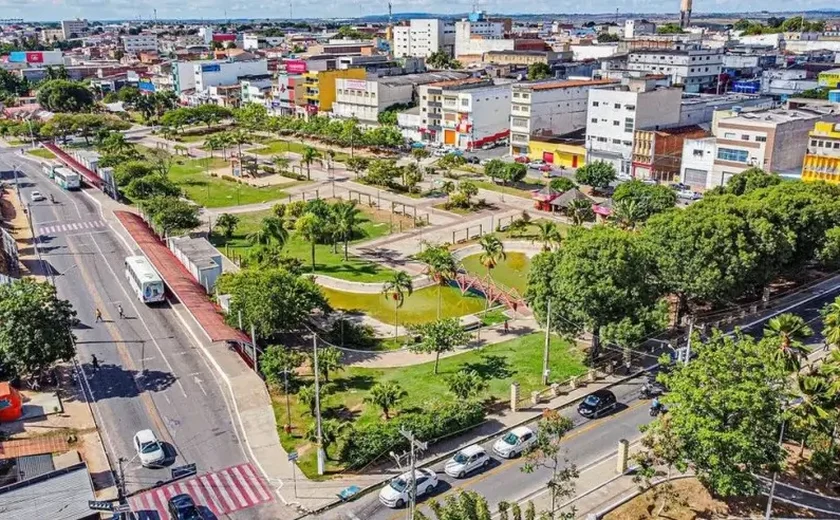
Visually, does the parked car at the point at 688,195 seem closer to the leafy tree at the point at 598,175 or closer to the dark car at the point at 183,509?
the leafy tree at the point at 598,175

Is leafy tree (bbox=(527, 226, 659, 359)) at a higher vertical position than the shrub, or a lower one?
higher

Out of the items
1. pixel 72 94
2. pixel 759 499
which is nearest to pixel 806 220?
pixel 759 499

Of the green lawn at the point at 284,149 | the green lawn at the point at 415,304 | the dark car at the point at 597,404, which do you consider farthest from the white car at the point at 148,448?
the green lawn at the point at 284,149

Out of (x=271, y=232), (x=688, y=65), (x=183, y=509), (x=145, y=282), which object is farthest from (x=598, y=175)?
(x=688, y=65)

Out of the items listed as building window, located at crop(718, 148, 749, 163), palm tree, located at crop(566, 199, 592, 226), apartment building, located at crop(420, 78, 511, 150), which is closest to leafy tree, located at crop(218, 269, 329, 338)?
palm tree, located at crop(566, 199, 592, 226)

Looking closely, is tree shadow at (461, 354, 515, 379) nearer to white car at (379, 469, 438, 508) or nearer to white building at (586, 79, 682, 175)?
white car at (379, 469, 438, 508)

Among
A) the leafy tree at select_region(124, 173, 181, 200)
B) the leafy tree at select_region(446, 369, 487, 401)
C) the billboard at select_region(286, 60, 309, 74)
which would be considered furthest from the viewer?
the billboard at select_region(286, 60, 309, 74)

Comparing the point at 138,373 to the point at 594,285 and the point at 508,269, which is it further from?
the point at 508,269

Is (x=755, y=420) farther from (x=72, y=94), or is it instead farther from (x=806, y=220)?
(x=72, y=94)
